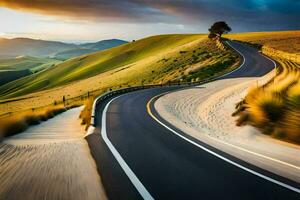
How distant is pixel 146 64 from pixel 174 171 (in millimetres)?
81775

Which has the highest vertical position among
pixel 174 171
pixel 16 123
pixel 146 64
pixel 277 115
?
pixel 146 64

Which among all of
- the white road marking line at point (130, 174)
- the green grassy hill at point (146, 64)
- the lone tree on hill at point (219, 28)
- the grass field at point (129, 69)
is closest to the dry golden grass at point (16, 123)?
the white road marking line at point (130, 174)

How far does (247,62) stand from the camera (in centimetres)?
5812

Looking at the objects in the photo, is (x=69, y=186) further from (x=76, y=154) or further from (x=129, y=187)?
(x=76, y=154)

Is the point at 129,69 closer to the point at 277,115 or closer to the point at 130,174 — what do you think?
the point at 277,115

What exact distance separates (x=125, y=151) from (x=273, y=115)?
6148 mm

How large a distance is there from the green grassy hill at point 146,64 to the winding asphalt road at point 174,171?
137ft

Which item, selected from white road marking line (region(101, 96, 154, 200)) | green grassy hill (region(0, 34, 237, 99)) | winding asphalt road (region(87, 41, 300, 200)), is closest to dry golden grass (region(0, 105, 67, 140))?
winding asphalt road (region(87, 41, 300, 200))

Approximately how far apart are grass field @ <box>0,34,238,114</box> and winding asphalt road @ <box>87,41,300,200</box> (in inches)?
1544

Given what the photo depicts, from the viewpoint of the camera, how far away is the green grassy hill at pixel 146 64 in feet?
207

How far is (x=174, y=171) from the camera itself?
8.02 m

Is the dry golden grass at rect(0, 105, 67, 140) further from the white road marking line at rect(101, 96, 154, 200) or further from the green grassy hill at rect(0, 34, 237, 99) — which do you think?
the green grassy hill at rect(0, 34, 237, 99)

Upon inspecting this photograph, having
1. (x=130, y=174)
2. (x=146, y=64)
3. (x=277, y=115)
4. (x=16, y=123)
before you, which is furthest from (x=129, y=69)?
(x=130, y=174)

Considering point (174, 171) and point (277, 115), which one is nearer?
point (174, 171)
